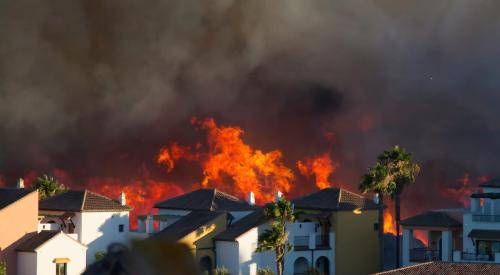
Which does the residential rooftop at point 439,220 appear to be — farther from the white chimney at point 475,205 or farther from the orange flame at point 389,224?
the orange flame at point 389,224

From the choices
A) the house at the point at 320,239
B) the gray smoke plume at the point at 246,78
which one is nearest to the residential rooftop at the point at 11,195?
the house at the point at 320,239

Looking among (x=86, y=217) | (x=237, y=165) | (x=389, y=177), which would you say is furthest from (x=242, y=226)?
(x=237, y=165)

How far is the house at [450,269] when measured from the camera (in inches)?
1813

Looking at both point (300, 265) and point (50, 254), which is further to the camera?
point (300, 265)

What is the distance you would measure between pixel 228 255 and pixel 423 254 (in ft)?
36.5

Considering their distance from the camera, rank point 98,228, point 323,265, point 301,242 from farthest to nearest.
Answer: point 98,228 → point 323,265 → point 301,242

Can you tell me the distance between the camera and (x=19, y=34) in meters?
96.9

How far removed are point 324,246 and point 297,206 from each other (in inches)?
141

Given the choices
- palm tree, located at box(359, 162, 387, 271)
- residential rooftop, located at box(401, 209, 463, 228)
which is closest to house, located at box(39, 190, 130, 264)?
palm tree, located at box(359, 162, 387, 271)

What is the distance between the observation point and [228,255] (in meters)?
59.8

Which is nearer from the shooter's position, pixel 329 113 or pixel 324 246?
pixel 324 246

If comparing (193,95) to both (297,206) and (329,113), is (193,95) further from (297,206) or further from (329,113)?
(297,206)

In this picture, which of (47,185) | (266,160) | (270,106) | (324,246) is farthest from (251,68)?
(324,246)

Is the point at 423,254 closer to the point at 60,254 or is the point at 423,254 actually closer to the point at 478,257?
the point at 478,257
